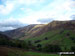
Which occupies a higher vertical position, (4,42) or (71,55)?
(4,42)

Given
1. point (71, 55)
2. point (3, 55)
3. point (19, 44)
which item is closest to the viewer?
point (3, 55)

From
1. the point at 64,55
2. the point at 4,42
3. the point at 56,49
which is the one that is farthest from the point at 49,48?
the point at 64,55

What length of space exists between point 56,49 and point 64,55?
51.6 metres

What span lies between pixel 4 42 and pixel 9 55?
61.7 meters

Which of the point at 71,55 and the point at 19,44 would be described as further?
the point at 19,44

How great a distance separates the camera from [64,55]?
70.7 m

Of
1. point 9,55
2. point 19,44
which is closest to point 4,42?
point 19,44

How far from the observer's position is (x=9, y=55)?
5900 centimetres

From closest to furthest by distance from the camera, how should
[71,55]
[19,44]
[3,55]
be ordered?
[3,55], [71,55], [19,44]

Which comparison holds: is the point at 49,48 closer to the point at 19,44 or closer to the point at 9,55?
the point at 19,44

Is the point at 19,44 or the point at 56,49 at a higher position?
the point at 19,44

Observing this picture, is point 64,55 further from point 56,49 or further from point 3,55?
point 56,49

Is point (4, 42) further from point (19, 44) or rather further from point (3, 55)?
point (3, 55)

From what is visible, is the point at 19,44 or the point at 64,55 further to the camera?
the point at 19,44
